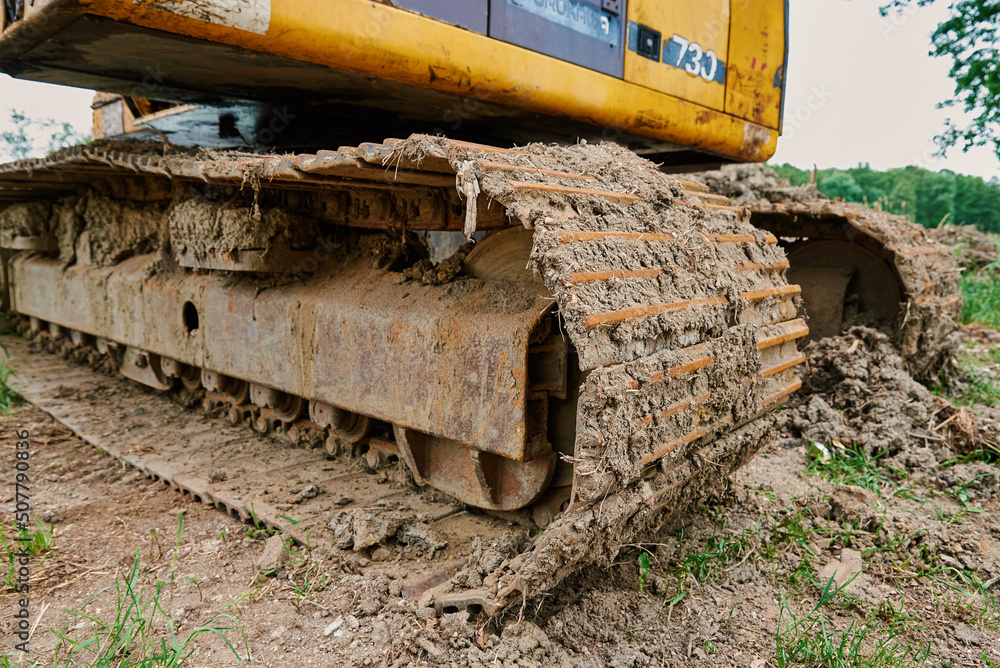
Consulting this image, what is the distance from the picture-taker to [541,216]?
181 cm

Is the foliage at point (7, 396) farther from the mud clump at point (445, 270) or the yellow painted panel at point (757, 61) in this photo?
the yellow painted panel at point (757, 61)

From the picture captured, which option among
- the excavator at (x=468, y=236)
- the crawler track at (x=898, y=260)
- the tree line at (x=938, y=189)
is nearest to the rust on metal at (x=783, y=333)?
the excavator at (x=468, y=236)

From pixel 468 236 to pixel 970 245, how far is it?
11229mm

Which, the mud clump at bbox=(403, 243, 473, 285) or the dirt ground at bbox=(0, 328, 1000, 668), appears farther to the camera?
the mud clump at bbox=(403, 243, 473, 285)

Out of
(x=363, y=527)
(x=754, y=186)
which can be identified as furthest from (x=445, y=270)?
(x=754, y=186)

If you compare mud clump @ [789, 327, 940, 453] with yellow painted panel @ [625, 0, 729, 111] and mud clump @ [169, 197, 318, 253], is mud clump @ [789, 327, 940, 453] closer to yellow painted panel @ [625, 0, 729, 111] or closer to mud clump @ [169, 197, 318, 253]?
yellow painted panel @ [625, 0, 729, 111]

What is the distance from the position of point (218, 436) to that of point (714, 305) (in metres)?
2.69

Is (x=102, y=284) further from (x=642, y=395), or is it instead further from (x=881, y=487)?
(x=881, y=487)

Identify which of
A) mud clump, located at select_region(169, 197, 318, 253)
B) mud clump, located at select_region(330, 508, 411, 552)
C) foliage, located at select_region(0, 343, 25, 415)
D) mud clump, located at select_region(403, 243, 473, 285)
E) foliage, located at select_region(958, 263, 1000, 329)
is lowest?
foliage, located at select_region(0, 343, 25, 415)

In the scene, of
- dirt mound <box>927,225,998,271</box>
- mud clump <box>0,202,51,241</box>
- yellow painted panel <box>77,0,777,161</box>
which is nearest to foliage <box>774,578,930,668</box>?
yellow painted panel <box>77,0,777,161</box>

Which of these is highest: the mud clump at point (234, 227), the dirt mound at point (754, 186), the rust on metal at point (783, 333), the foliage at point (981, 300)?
the dirt mound at point (754, 186)

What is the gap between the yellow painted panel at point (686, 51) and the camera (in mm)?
3223

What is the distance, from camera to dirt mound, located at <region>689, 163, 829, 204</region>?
6133 mm

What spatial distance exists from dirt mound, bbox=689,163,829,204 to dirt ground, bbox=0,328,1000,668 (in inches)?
A: 103
